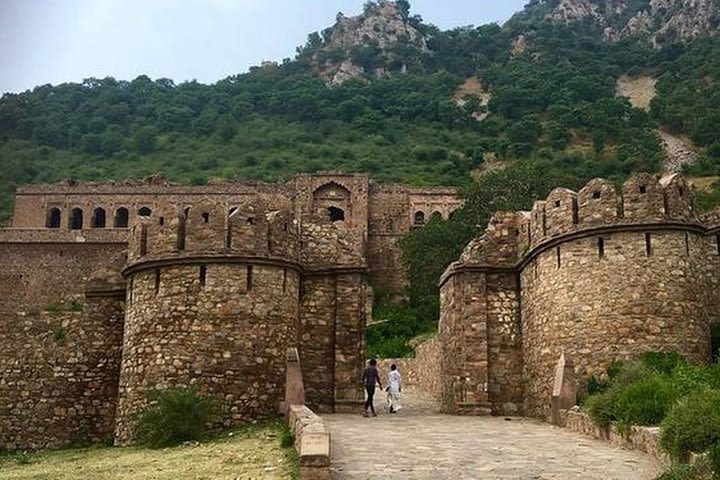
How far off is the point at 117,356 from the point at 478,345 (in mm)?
7701

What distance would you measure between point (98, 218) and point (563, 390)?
5807 cm

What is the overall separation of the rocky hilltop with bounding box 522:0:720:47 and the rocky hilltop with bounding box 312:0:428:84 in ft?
84.7

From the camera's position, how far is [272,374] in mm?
15891

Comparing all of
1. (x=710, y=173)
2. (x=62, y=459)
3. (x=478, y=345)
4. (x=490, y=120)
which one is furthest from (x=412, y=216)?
(x=62, y=459)

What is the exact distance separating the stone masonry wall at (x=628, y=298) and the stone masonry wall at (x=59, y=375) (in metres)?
9.09

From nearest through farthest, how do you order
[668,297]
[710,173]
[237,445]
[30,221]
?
[237,445] < [668,297] < [30,221] < [710,173]

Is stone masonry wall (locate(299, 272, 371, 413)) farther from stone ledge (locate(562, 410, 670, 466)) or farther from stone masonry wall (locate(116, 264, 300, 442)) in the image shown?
stone ledge (locate(562, 410, 670, 466))

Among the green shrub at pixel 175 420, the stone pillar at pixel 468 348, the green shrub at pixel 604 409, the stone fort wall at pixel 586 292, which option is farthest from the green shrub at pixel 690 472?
the stone pillar at pixel 468 348

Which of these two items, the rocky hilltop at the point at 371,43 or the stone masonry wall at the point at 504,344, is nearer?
the stone masonry wall at the point at 504,344

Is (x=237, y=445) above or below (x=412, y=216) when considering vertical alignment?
below

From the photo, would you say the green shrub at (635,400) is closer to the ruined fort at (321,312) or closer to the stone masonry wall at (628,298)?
the stone masonry wall at (628,298)

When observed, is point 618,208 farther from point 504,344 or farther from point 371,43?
point 371,43

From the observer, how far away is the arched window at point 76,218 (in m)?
67.0

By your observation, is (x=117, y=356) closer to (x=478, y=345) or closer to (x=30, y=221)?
(x=478, y=345)
